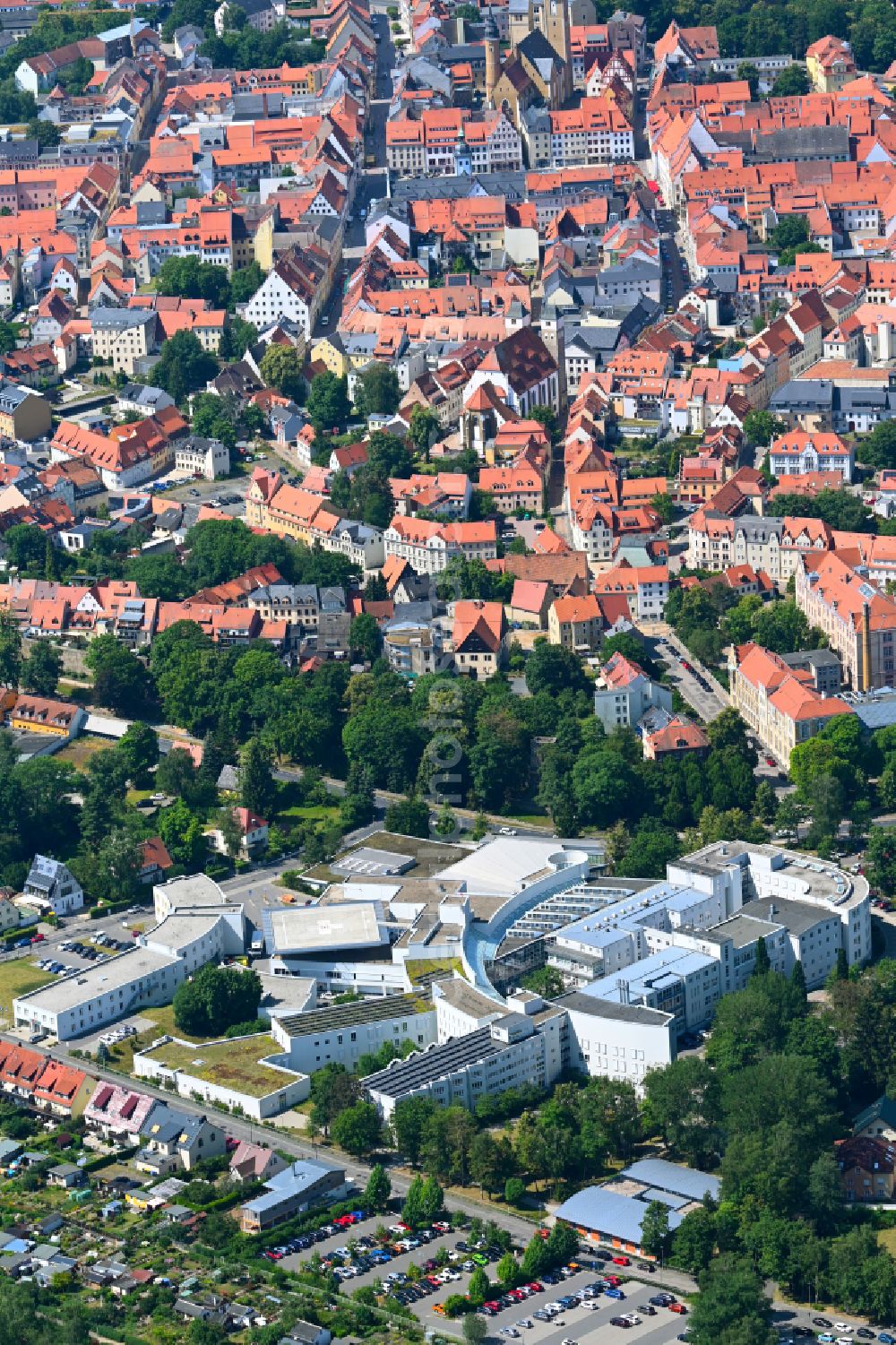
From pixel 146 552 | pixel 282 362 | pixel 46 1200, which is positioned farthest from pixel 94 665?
pixel 46 1200

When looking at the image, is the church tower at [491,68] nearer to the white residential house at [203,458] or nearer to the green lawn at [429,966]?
the white residential house at [203,458]

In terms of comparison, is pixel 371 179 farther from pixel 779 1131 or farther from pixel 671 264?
pixel 779 1131

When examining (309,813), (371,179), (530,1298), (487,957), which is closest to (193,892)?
(309,813)

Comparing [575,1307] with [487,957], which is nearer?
[575,1307]

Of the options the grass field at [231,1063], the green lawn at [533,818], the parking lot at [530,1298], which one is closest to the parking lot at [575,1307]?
the parking lot at [530,1298]

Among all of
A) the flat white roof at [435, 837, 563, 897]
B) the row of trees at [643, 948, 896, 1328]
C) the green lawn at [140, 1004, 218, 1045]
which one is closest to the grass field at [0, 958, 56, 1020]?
the green lawn at [140, 1004, 218, 1045]

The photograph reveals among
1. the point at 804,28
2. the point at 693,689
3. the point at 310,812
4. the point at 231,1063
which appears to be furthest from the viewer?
the point at 804,28
